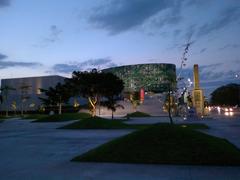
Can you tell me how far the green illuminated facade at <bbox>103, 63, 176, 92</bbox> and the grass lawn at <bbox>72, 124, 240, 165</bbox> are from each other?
145 meters

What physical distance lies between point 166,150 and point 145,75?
15420 cm

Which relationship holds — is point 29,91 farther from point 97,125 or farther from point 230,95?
point 97,125

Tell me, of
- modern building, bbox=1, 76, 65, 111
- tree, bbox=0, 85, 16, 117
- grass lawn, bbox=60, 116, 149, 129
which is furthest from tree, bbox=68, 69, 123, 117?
modern building, bbox=1, 76, 65, 111

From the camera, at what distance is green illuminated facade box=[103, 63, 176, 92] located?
159m

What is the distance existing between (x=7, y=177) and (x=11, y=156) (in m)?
3.87

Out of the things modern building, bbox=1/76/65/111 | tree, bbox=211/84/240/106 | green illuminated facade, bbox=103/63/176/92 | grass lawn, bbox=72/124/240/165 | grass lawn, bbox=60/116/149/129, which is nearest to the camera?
grass lawn, bbox=72/124/240/165

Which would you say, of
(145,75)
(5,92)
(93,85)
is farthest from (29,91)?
(145,75)

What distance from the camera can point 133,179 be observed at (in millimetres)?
7371

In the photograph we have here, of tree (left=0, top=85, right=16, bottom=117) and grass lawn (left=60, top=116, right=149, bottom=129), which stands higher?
tree (left=0, top=85, right=16, bottom=117)

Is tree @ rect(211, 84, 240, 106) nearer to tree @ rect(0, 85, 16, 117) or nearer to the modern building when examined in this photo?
the modern building

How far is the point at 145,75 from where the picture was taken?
163250mm

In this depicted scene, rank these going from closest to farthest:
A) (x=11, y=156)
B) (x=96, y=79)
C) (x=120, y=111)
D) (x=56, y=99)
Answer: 1. (x=11, y=156)
2. (x=96, y=79)
3. (x=56, y=99)
4. (x=120, y=111)

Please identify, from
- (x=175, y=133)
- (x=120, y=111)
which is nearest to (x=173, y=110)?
(x=120, y=111)

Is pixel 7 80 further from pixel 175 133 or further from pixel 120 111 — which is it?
pixel 175 133
